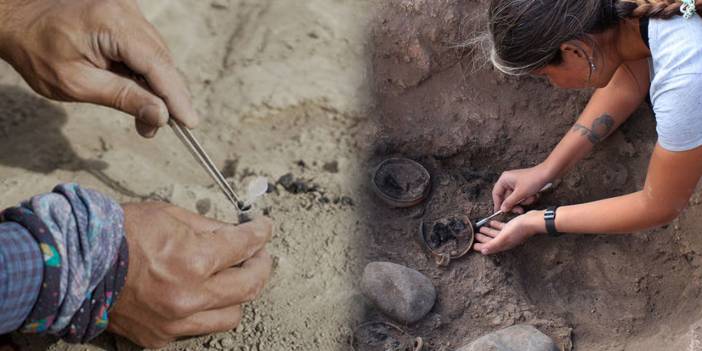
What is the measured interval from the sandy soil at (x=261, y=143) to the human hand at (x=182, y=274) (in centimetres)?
17

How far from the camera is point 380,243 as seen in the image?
2.80m

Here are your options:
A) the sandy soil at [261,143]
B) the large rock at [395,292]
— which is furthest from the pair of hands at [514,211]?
the sandy soil at [261,143]

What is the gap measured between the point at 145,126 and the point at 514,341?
147 cm

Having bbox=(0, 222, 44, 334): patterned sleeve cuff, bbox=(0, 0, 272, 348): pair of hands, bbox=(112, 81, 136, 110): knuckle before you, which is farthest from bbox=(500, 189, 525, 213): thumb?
bbox=(0, 222, 44, 334): patterned sleeve cuff

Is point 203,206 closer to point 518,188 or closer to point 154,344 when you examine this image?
point 154,344

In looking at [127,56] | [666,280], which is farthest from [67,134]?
[666,280]

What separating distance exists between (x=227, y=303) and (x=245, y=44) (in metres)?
1.59

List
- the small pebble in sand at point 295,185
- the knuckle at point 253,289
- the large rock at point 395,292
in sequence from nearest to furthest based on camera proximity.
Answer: the knuckle at point 253,289, the large rock at point 395,292, the small pebble in sand at point 295,185

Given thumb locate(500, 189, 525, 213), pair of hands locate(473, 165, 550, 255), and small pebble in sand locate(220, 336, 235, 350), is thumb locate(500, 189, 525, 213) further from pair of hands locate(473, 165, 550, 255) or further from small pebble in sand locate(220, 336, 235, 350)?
small pebble in sand locate(220, 336, 235, 350)

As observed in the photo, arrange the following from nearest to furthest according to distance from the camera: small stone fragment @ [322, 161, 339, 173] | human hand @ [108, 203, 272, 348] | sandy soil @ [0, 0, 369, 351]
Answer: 1. human hand @ [108, 203, 272, 348]
2. sandy soil @ [0, 0, 369, 351]
3. small stone fragment @ [322, 161, 339, 173]

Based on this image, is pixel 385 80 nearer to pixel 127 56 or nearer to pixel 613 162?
pixel 613 162

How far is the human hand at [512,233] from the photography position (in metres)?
2.67

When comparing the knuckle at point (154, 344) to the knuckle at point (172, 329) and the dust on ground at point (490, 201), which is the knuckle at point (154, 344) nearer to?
the knuckle at point (172, 329)

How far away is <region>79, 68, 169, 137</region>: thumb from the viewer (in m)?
2.23
